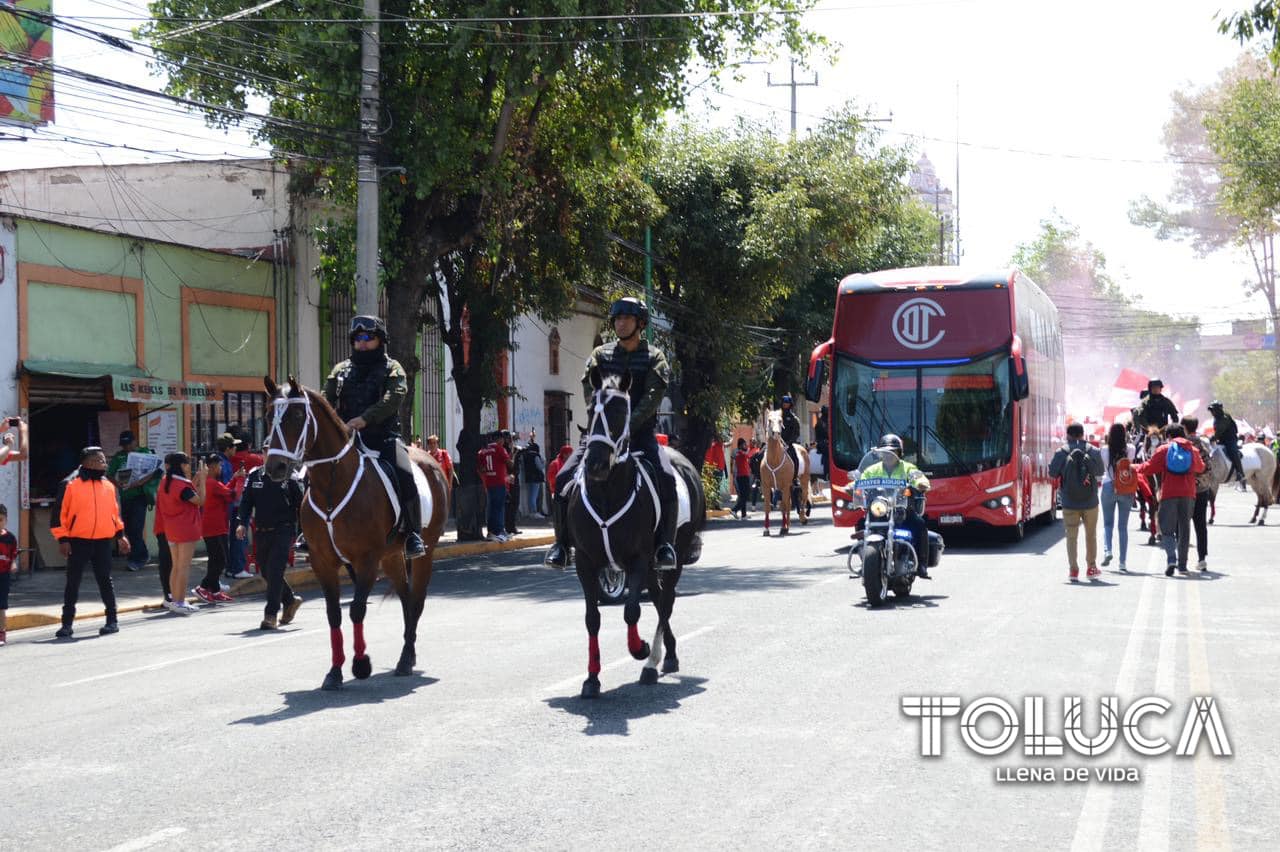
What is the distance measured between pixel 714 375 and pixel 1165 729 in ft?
110

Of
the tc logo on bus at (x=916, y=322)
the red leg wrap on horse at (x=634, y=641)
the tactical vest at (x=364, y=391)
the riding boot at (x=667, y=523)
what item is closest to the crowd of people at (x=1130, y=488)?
the tc logo on bus at (x=916, y=322)

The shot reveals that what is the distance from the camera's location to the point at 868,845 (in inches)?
231

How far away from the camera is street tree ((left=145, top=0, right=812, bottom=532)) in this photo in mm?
22531

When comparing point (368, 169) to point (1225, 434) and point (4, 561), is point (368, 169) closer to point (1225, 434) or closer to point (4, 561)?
point (4, 561)

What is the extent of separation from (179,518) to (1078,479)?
34.3ft

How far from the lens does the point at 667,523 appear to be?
33.1ft

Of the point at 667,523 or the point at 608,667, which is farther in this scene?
the point at 608,667

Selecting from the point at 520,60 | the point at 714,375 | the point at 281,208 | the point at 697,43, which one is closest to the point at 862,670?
the point at 520,60

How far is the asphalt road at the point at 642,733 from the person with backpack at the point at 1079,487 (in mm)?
2522

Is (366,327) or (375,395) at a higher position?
(366,327)

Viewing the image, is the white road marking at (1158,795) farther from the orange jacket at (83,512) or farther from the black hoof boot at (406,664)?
the orange jacket at (83,512)

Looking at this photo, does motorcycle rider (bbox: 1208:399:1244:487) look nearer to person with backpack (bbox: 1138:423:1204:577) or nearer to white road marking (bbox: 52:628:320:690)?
person with backpack (bbox: 1138:423:1204:577)

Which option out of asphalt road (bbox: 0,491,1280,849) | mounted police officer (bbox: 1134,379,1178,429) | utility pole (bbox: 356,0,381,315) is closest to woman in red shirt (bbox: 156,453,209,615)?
asphalt road (bbox: 0,491,1280,849)

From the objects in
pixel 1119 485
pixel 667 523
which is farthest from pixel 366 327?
pixel 1119 485
